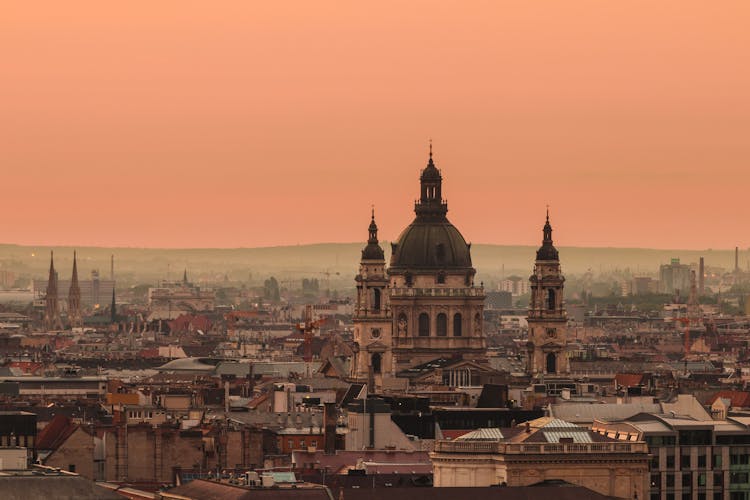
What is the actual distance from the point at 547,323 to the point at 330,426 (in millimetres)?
67074

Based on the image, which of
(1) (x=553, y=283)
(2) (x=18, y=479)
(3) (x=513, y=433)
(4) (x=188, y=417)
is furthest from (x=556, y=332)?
(2) (x=18, y=479)

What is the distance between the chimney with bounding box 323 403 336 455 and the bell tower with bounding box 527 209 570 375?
62.2 m

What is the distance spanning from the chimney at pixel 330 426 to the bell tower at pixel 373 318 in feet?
200

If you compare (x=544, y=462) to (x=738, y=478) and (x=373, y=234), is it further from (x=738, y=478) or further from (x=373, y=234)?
(x=373, y=234)

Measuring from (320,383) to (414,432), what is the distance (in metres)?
47.9

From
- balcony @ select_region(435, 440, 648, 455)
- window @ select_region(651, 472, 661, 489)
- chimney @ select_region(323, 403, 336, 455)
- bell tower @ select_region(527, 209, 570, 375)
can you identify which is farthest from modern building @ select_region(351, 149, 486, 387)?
balcony @ select_region(435, 440, 648, 455)

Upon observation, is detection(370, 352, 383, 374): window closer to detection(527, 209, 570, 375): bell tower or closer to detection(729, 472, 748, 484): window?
detection(527, 209, 570, 375): bell tower

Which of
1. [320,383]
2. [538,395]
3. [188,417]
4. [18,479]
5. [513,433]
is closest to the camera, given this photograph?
[18,479]

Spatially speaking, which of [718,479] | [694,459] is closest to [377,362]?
[694,459]

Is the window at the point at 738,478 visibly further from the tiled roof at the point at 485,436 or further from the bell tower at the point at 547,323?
the bell tower at the point at 547,323

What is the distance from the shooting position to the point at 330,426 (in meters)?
129

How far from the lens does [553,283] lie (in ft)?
640

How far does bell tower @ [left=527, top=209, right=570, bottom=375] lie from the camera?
7648 inches

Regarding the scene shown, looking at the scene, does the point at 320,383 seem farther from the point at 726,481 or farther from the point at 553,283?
the point at 726,481
